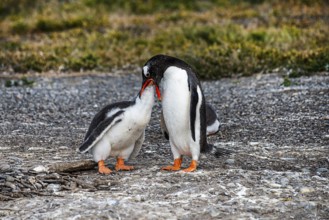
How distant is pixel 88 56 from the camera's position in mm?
15156

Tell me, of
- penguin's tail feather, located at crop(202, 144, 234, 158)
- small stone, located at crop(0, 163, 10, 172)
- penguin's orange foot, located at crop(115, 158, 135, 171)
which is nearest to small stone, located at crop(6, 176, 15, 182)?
small stone, located at crop(0, 163, 10, 172)

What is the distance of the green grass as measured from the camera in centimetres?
1367

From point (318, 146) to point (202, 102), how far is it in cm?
170

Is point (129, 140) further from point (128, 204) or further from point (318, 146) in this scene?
point (318, 146)

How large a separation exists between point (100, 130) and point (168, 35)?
34.6ft

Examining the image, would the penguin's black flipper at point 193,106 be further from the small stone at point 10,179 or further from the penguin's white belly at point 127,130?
the small stone at point 10,179

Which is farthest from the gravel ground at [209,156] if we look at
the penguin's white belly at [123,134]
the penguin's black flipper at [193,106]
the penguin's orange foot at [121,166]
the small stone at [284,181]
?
the penguin's black flipper at [193,106]

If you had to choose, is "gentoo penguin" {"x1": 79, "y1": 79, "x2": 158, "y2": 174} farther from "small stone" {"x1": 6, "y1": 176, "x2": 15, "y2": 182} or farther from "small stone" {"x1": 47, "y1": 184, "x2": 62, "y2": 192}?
"small stone" {"x1": 6, "y1": 176, "x2": 15, "y2": 182}

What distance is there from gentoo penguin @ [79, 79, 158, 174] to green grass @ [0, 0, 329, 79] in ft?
19.8

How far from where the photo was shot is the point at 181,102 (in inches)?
255

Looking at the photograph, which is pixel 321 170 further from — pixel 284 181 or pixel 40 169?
pixel 40 169

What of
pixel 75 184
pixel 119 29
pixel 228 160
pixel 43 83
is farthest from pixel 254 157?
pixel 119 29

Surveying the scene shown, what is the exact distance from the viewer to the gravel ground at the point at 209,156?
18.1 ft

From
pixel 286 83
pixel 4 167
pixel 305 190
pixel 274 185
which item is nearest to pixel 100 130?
pixel 4 167
